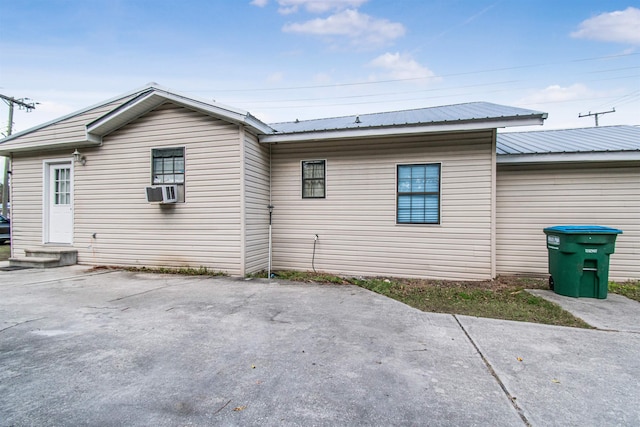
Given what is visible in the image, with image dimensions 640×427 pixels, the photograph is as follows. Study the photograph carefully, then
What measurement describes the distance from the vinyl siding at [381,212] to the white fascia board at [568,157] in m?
0.61

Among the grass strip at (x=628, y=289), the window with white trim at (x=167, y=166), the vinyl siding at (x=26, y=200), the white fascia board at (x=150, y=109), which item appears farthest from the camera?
the vinyl siding at (x=26, y=200)

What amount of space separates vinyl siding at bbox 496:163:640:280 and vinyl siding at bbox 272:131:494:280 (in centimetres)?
88

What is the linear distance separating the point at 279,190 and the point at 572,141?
685 cm

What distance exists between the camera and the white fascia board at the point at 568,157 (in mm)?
5797

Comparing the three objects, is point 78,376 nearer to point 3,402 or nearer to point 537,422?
point 3,402

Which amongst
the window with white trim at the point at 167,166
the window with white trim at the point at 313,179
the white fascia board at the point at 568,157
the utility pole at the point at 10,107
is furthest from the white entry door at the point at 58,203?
the utility pole at the point at 10,107

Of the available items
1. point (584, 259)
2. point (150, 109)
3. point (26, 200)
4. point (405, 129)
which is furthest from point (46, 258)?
point (584, 259)

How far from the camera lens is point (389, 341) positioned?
3.09m

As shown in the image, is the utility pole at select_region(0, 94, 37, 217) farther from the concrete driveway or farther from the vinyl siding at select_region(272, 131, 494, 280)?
the vinyl siding at select_region(272, 131, 494, 280)

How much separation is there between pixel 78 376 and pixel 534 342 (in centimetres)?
416

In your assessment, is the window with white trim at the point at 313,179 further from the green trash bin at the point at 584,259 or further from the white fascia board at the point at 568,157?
the green trash bin at the point at 584,259

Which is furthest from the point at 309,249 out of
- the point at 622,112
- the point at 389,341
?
the point at 622,112

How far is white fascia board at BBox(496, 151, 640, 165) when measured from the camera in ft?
19.0

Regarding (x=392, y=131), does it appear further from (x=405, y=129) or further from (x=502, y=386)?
(x=502, y=386)
